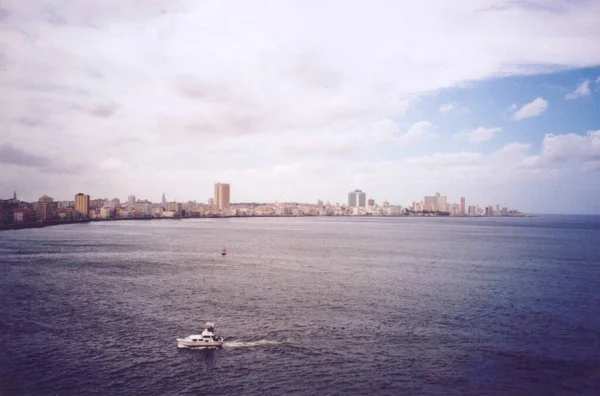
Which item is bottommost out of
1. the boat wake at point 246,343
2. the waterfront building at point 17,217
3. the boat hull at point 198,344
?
the boat wake at point 246,343

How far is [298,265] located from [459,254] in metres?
29.7

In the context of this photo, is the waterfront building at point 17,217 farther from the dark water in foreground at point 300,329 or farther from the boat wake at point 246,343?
the boat wake at point 246,343

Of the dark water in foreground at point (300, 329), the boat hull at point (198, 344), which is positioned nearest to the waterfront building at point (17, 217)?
the dark water in foreground at point (300, 329)

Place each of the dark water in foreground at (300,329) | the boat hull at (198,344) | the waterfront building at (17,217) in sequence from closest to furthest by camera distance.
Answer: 1. the dark water in foreground at (300,329)
2. the boat hull at (198,344)
3. the waterfront building at (17,217)

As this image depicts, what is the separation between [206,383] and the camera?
22625 millimetres

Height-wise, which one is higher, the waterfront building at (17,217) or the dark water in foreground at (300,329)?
the waterfront building at (17,217)

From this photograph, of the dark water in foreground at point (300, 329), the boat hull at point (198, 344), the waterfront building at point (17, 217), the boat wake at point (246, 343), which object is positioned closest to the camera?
the dark water in foreground at point (300, 329)

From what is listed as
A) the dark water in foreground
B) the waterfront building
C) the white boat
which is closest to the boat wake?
the dark water in foreground

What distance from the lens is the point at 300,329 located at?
100ft

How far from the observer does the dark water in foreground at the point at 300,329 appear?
2275 cm

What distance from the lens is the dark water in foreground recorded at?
22750 millimetres

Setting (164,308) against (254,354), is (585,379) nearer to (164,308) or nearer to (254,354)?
(254,354)

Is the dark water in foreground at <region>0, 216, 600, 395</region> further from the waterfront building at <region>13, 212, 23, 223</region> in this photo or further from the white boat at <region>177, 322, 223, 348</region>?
the waterfront building at <region>13, 212, 23, 223</region>

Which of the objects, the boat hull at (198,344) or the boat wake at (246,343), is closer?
the boat hull at (198,344)
